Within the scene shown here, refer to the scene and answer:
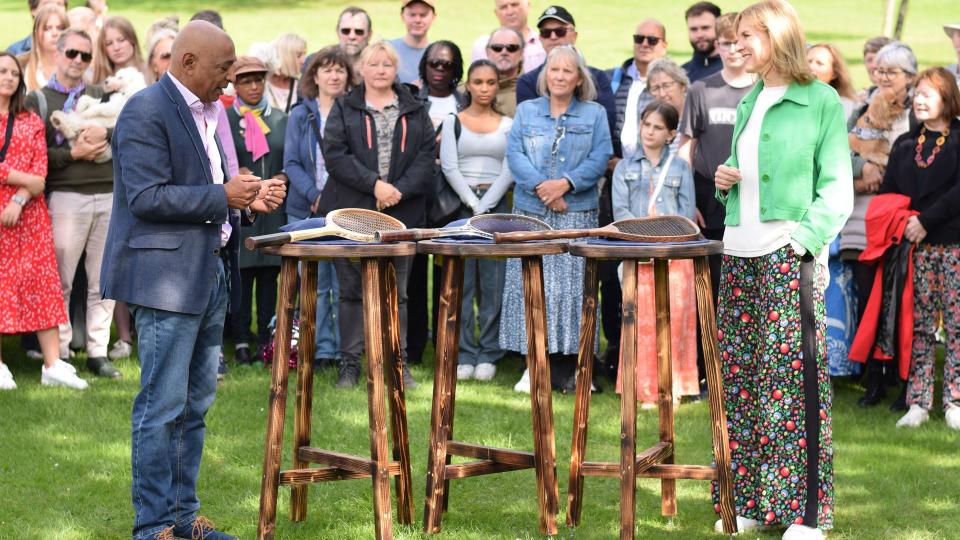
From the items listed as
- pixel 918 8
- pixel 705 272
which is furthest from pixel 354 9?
pixel 918 8

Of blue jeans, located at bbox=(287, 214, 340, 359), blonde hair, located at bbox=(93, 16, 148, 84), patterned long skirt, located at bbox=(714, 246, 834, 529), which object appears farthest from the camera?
blonde hair, located at bbox=(93, 16, 148, 84)

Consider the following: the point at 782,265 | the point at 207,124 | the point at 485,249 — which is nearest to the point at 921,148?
the point at 782,265

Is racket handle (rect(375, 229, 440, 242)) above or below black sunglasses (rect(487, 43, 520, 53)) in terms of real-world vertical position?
below

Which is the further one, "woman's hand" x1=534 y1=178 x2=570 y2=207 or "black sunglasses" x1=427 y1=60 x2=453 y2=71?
"black sunglasses" x1=427 y1=60 x2=453 y2=71

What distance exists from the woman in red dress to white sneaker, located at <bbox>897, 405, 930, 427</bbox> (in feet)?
18.9

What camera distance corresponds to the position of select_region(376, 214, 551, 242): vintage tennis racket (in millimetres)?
6012

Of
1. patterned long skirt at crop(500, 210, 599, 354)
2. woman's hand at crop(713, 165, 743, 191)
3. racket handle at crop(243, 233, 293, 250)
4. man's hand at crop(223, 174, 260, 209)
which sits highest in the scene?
man's hand at crop(223, 174, 260, 209)

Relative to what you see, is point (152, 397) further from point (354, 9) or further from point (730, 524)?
point (354, 9)

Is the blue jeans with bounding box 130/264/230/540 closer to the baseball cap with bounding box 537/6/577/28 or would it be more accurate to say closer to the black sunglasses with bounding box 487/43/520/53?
the black sunglasses with bounding box 487/43/520/53

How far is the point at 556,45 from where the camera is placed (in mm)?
10758

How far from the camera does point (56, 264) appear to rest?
964 cm

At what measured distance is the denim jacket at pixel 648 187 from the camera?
9.09 meters

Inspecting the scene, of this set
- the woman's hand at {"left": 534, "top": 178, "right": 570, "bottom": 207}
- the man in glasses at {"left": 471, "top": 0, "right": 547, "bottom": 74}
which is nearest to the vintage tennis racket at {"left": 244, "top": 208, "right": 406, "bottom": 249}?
the woman's hand at {"left": 534, "top": 178, "right": 570, "bottom": 207}

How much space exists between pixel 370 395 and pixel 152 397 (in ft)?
3.19
